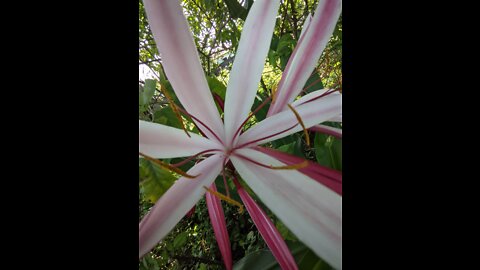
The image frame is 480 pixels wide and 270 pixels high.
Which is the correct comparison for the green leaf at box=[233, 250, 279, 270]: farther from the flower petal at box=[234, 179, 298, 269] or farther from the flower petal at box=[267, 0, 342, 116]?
the flower petal at box=[267, 0, 342, 116]

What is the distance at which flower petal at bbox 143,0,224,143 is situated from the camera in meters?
0.38

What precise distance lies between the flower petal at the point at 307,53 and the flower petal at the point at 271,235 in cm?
12

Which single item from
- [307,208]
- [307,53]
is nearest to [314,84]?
[307,53]

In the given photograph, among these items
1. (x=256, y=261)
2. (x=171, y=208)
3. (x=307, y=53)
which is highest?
(x=307, y=53)

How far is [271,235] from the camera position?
0.39m

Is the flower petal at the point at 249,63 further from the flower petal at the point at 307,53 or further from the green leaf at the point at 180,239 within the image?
the green leaf at the point at 180,239

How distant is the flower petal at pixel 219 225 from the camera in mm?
415

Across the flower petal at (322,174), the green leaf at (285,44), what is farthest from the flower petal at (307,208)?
the green leaf at (285,44)

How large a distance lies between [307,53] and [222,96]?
0.40ft

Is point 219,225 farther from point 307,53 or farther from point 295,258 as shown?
point 307,53
